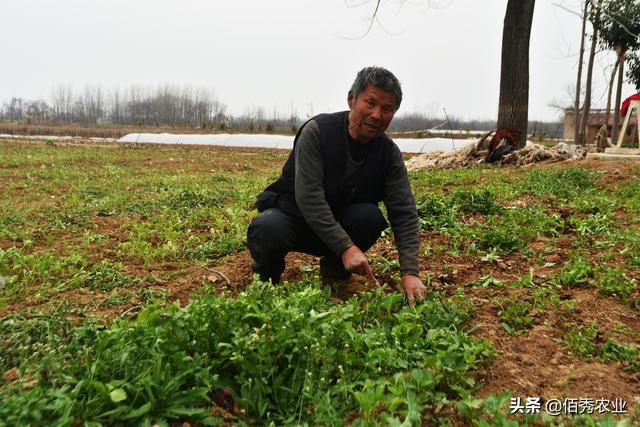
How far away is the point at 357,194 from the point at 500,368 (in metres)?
1.19

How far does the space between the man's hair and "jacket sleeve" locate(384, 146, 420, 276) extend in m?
0.38

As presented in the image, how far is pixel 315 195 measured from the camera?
8.01 ft

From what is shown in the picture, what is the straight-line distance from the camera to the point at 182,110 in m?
71.2

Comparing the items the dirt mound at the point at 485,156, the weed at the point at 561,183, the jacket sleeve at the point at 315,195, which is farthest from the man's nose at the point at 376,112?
the dirt mound at the point at 485,156

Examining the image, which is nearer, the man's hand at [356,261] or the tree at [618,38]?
the man's hand at [356,261]

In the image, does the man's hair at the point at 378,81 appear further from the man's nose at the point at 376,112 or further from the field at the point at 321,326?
the field at the point at 321,326

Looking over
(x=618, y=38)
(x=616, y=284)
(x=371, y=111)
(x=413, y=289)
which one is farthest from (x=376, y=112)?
(x=618, y=38)

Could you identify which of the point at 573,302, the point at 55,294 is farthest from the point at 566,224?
the point at 55,294

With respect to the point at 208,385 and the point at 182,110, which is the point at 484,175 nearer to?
the point at 208,385

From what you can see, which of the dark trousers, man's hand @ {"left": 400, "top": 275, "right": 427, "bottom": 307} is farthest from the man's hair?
man's hand @ {"left": 400, "top": 275, "right": 427, "bottom": 307}

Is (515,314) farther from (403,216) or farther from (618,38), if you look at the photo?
(618,38)

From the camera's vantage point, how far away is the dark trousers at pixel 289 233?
2611mm

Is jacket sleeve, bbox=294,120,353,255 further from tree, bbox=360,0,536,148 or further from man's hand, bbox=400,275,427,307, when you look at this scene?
tree, bbox=360,0,536,148

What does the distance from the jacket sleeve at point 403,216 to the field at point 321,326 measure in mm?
189
